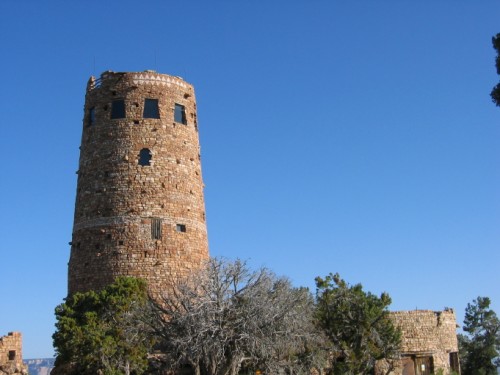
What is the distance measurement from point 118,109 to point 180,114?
2.97 m

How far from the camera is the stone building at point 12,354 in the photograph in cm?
3041

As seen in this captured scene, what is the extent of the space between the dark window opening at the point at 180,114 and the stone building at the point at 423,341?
1403 centimetres

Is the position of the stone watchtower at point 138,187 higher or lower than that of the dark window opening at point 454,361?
higher

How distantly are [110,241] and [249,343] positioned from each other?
31.5ft

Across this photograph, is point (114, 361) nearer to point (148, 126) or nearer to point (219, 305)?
point (219, 305)

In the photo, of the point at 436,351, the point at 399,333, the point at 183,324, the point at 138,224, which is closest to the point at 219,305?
the point at 183,324

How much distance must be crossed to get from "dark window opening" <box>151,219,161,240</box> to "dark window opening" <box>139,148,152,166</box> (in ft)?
9.09

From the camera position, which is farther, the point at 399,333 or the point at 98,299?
the point at 399,333

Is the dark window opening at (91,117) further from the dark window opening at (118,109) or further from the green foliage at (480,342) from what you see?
the green foliage at (480,342)

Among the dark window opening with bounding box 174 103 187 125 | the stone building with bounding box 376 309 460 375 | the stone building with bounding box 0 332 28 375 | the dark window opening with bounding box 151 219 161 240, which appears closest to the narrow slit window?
the dark window opening with bounding box 174 103 187 125

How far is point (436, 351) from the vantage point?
36969 millimetres

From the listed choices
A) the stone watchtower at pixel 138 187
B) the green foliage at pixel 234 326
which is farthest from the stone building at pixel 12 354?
the green foliage at pixel 234 326

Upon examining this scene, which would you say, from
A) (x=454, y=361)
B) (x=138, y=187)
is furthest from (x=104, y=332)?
(x=454, y=361)

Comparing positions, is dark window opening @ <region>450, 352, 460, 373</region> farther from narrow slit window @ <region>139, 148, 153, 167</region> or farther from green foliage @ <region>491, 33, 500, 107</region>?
green foliage @ <region>491, 33, 500, 107</region>
